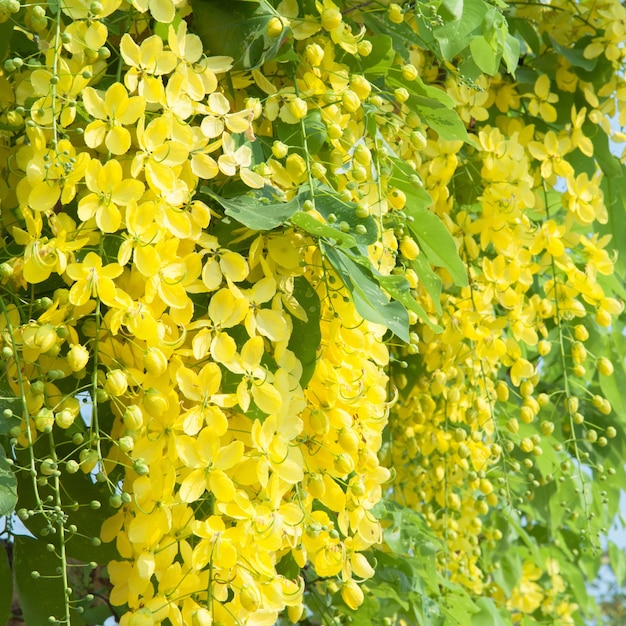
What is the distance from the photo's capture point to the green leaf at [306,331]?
2.51 ft

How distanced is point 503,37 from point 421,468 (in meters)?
0.59

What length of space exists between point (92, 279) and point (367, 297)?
8.0 inches

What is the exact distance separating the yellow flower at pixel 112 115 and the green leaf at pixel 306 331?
191mm

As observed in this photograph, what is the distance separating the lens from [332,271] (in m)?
0.77

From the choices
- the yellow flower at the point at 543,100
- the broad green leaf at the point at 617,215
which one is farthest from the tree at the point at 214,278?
the broad green leaf at the point at 617,215

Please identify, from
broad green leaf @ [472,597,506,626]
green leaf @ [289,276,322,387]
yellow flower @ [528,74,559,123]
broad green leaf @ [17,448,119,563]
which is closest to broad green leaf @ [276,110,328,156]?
green leaf @ [289,276,322,387]

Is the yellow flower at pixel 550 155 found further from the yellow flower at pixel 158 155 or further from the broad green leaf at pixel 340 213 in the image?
the yellow flower at pixel 158 155

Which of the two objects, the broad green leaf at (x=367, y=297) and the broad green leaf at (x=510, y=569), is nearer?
the broad green leaf at (x=367, y=297)

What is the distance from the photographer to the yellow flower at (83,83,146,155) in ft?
2.20

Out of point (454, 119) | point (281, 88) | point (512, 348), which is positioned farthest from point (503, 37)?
point (512, 348)

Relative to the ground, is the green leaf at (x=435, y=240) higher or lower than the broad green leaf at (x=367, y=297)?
lower

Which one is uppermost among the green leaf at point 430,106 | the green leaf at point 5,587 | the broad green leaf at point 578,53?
the broad green leaf at point 578,53

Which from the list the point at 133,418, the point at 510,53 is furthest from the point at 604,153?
the point at 133,418

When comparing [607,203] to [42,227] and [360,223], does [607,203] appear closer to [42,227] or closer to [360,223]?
[360,223]
